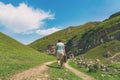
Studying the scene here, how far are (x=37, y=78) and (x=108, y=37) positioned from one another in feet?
468

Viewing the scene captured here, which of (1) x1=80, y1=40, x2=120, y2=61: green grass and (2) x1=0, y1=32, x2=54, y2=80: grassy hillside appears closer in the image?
(2) x1=0, y1=32, x2=54, y2=80: grassy hillside

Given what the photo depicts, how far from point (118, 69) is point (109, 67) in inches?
95.4

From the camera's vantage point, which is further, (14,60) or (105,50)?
(105,50)

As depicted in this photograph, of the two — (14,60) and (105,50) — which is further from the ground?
(105,50)

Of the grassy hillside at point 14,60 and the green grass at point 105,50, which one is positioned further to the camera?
the green grass at point 105,50

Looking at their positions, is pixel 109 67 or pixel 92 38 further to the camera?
pixel 92 38

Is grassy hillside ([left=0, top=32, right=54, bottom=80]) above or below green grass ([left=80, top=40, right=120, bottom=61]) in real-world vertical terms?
below

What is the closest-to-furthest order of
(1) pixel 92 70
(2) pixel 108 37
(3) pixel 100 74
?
(3) pixel 100 74
(1) pixel 92 70
(2) pixel 108 37

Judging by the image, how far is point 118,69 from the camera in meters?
42.6

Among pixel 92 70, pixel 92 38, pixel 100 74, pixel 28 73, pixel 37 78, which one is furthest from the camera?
pixel 92 38

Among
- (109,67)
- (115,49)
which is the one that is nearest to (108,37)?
(115,49)

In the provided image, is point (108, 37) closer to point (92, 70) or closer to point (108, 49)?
point (108, 49)

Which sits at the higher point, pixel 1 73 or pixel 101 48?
pixel 101 48

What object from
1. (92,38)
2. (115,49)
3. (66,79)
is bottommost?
(66,79)
